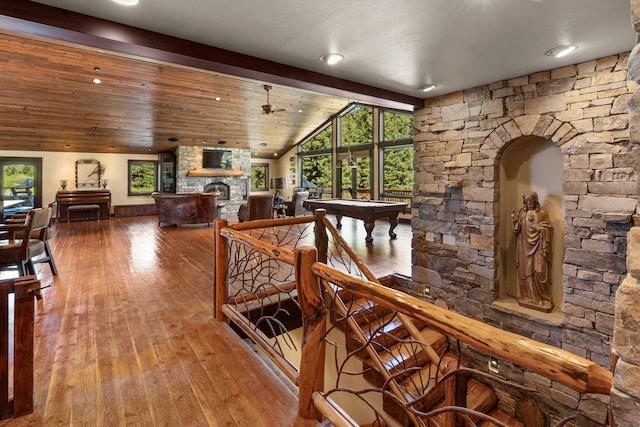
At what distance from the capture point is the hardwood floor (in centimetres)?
184

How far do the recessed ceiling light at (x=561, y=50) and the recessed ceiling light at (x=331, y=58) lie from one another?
1.75m

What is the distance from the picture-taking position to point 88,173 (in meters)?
10.3

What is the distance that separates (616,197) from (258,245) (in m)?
3.12

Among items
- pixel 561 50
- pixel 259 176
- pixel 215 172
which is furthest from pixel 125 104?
pixel 561 50

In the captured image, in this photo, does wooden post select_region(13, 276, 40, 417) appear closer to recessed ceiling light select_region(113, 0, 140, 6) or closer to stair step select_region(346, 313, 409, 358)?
recessed ceiling light select_region(113, 0, 140, 6)

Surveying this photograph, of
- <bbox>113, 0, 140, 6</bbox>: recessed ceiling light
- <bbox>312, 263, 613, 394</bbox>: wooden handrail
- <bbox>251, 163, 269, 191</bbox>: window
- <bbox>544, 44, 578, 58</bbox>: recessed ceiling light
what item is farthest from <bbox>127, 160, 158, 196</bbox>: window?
<bbox>312, 263, 613, 394</bbox>: wooden handrail

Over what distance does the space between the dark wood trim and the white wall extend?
9.67 m

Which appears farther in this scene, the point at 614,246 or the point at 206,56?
the point at 614,246

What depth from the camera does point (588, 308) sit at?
122 inches

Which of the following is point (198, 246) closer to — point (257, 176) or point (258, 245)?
point (258, 245)

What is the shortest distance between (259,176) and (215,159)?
286 centimetres

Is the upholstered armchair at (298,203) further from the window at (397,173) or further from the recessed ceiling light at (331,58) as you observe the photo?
the recessed ceiling light at (331,58)

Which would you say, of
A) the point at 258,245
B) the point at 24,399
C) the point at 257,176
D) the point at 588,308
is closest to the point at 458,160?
the point at 588,308

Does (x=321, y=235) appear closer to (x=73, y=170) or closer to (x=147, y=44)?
(x=147, y=44)
